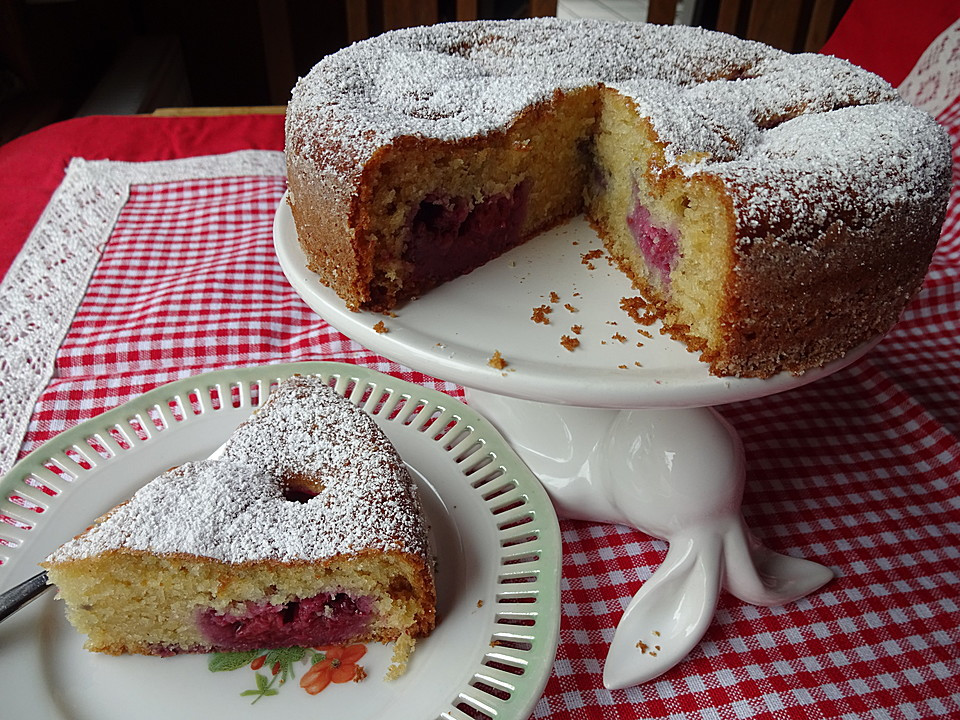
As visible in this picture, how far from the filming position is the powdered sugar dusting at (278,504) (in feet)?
3.50

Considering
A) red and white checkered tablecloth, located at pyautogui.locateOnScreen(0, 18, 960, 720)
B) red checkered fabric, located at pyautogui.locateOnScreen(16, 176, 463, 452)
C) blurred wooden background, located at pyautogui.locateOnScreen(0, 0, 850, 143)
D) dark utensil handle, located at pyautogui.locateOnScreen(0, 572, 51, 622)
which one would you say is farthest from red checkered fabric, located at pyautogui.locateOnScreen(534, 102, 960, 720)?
blurred wooden background, located at pyautogui.locateOnScreen(0, 0, 850, 143)

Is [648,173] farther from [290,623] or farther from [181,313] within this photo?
[181,313]

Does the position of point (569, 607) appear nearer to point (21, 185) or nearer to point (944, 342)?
point (944, 342)

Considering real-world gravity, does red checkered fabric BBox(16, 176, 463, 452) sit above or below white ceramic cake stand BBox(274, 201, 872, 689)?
below

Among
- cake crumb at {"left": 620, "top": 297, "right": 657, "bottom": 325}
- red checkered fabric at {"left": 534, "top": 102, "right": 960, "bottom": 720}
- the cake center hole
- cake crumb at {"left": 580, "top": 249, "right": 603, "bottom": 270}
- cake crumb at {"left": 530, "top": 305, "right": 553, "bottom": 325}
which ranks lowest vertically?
red checkered fabric at {"left": 534, "top": 102, "right": 960, "bottom": 720}

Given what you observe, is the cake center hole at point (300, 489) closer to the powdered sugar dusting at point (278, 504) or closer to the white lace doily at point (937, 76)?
the powdered sugar dusting at point (278, 504)

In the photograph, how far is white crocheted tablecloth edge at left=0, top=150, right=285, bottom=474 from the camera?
167cm

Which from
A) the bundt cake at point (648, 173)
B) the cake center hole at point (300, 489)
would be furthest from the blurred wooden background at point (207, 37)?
the cake center hole at point (300, 489)

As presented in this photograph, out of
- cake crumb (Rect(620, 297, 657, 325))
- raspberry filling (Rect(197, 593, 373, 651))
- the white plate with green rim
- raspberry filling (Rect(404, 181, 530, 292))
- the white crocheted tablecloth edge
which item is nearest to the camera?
the white plate with green rim

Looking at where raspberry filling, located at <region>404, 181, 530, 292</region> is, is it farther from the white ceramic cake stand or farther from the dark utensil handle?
the dark utensil handle

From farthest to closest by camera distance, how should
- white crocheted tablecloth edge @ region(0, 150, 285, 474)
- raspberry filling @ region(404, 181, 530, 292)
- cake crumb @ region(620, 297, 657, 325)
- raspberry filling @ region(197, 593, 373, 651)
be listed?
1. white crocheted tablecloth edge @ region(0, 150, 285, 474)
2. raspberry filling @ region(404, 181, 530, 292)
3. cake crumb @ region(620, 297, 657, 325)
4. raspberry filling @ region(197, 593, 373, 651)

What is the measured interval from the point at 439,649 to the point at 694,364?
1.82 ft

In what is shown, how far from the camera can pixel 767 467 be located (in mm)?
1567

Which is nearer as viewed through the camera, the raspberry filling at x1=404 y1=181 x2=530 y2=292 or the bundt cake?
the bundt cake
